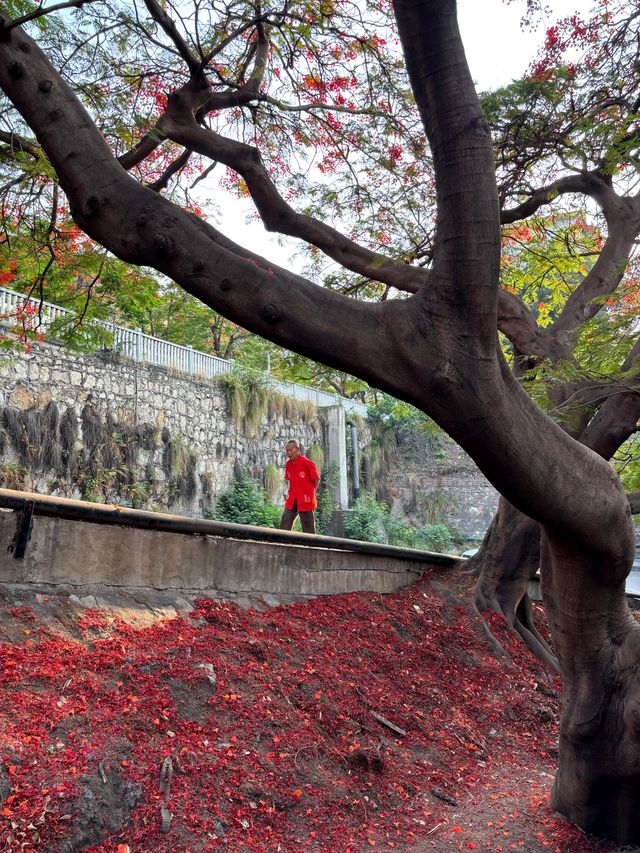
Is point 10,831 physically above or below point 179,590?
below

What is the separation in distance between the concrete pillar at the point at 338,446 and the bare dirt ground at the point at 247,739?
14.7 metres

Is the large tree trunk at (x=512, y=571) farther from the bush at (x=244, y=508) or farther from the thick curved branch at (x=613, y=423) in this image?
the bush at (x=244, y=508)

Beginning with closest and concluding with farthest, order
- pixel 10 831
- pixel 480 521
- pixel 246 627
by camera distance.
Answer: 1. pixel 10 831
2. pixel 246 627
3. pixel 480 521

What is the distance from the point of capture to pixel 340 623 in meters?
6.13

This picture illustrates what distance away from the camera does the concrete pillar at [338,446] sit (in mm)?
20938

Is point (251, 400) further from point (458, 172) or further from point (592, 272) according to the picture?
point (458, 172)

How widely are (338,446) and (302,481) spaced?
38.9 feet

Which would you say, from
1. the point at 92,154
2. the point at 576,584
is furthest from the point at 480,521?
the point at 92,154

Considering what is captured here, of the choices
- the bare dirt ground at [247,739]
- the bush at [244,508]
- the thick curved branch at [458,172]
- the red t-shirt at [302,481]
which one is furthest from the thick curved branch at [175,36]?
the bush at [244,508]

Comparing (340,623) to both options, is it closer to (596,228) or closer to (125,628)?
(125,628)

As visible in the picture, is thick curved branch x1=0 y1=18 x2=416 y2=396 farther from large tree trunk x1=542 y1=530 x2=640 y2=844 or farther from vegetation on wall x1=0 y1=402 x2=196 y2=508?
vegetation on wall x1=0 y1=402 x2=196 y2=508

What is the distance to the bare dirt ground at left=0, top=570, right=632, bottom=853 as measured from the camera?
10.2 ft

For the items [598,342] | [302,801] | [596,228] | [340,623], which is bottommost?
[302,801]

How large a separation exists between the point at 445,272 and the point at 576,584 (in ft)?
6.51
